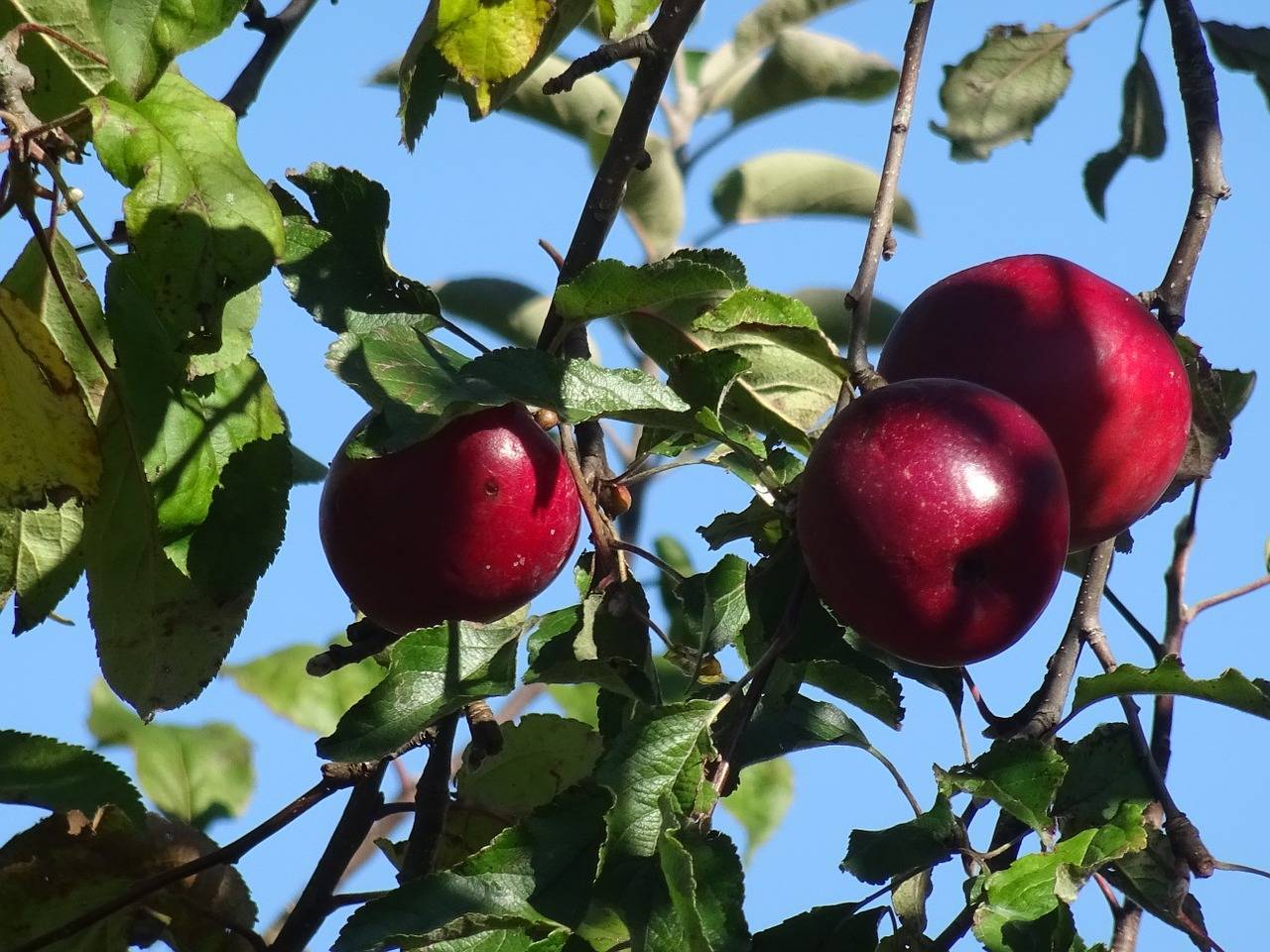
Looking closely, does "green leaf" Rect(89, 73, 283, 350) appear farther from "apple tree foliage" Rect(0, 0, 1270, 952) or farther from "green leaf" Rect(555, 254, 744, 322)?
"green leaf" Rect(555, 254, 744, 322)

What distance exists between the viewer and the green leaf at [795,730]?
1.32 metres

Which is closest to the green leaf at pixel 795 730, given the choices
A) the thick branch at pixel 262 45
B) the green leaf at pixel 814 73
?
the thick branch at pixel 262 45

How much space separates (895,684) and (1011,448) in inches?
13.2

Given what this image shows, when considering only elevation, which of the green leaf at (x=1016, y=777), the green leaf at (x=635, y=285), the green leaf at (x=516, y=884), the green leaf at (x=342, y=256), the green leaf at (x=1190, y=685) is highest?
the green leaf at (x=342, y=256)

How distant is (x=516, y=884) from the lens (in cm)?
107

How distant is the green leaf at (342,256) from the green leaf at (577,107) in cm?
148

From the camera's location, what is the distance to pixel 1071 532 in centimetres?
138

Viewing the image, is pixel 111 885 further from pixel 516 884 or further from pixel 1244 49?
pixel 1244 49

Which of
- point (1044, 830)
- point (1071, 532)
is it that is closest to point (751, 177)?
point (1071, 532)

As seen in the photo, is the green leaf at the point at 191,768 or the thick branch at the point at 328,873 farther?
the green leaf at the point at 191,768

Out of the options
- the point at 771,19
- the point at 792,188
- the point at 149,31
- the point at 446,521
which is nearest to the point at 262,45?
the point at 149,31

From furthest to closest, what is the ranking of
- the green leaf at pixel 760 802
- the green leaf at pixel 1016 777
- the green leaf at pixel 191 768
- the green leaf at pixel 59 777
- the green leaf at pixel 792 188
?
1. the green leaf at pixel 792 188
2. the green leaf at pixel 760 802
3. the green leaf at pixel 191 768
4. the green leaf at pixel 59 777
5. the green leaf at pixel 1016 777

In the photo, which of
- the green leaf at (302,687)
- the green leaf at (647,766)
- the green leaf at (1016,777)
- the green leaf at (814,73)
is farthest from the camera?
the green leaf at (814,73)

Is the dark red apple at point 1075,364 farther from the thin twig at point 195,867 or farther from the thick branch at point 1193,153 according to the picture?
the thin twig at point 195,867
